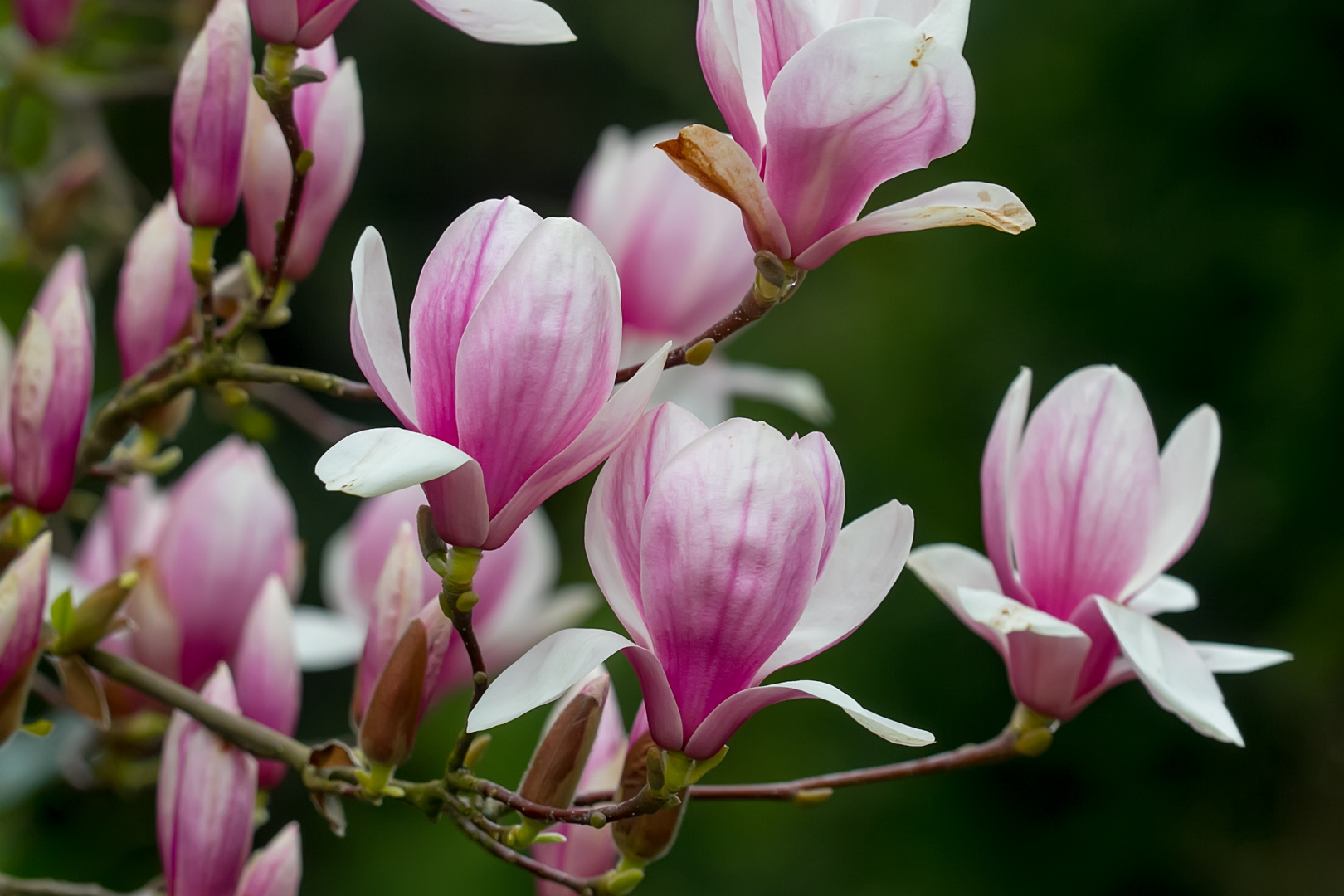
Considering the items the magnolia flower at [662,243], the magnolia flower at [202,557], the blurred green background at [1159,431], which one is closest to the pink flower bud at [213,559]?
the magnolia flower at [202,557]

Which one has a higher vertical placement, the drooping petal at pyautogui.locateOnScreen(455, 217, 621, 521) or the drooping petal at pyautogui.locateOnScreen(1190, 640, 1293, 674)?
the drooping petal at pyautogui.locateOnScreen(455, 217, 621, 521)

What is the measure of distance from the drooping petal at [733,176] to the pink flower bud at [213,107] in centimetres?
16

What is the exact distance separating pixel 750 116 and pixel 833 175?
32mm

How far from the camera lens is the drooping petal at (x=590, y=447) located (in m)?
0.30

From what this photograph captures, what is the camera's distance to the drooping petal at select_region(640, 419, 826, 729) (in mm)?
297

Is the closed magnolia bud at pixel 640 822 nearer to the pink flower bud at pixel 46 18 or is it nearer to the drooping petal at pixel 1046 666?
the drooping petal at pixel 1046 666

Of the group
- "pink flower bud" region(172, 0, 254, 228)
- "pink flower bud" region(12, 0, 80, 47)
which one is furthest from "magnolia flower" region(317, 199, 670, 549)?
"pink flower bud" region(12, 0, 80, 47)

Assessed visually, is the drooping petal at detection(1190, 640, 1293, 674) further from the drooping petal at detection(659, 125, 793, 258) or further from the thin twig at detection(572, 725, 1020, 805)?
the drooping petal at detection(659, 125, 793, 258)

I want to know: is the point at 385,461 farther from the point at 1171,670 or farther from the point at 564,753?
the point at 1171,670

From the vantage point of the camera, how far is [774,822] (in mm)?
1358

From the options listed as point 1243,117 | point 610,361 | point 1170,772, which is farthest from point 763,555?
point 1243,117

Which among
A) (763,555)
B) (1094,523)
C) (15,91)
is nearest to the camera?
(763,555)

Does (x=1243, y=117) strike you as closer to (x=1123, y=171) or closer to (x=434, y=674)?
(x=1123, y=171)

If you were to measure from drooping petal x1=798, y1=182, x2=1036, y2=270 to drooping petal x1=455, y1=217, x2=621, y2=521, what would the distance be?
8cm
